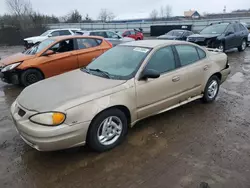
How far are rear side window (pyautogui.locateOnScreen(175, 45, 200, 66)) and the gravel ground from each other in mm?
1101

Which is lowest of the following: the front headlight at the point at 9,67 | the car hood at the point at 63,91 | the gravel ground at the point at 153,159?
the gravel ground at the point at 153,159

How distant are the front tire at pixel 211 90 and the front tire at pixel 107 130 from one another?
236 centimetres

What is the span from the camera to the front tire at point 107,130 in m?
3.12

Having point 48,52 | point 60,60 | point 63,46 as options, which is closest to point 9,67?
point 48,52

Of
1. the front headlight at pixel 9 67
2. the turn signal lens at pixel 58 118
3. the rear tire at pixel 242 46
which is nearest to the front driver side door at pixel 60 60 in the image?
the front headlight at pixel 9 67

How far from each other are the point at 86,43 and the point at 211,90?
427 cm

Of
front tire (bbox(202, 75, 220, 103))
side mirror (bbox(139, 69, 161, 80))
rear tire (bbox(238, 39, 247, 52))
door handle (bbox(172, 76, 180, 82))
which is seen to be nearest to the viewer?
side mirror (bbox(139, 69, 161, 80))

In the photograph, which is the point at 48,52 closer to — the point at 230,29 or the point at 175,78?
the point at 175,78

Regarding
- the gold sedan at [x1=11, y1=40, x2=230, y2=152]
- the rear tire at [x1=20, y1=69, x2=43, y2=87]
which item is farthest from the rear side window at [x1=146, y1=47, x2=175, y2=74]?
the rear tire at [x1=20, y1=69, x2=43, y2=87]

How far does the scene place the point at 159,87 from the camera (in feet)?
12.6

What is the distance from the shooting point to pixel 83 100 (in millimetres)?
3020

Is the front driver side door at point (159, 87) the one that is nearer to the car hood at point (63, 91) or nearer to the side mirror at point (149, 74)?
the side mirror at point (149, 74)

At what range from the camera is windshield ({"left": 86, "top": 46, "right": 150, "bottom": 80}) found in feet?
12.1

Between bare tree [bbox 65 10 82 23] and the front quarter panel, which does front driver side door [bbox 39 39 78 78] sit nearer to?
the front quarter panel
